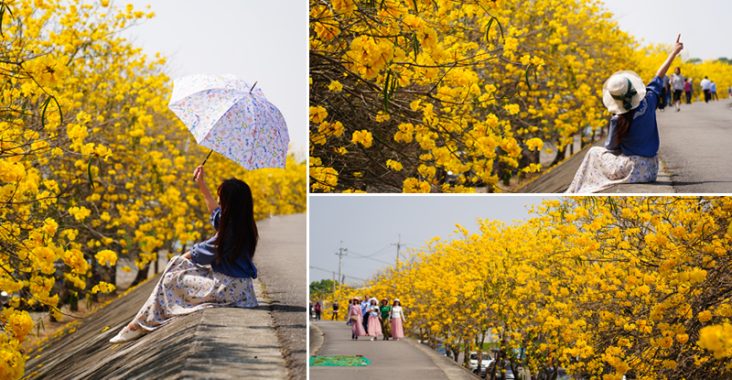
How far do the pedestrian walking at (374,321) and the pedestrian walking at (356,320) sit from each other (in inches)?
3.2

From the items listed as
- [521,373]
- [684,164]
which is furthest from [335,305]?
[684,164]

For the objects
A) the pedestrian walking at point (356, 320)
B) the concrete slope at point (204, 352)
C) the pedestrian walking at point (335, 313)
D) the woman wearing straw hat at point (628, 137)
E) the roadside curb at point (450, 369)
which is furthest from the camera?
the pedestrian walking at point (335, 313)

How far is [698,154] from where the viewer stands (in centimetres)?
580

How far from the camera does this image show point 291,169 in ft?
71.6

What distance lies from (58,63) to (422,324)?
597 cm

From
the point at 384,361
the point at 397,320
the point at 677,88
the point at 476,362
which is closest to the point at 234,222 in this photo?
the point at 384,361

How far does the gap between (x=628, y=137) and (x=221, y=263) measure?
7.59 ft

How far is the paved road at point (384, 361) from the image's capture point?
573cm

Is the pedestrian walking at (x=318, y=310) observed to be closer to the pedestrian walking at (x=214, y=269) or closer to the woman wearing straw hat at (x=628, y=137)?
the pedestrian walking at (x=214, y=269)

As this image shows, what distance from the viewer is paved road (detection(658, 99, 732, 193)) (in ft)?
15.3

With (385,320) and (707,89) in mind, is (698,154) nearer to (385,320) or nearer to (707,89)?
(385,320)

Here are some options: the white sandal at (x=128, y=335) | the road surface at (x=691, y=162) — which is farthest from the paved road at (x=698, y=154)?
the white sandal at (x=128, y=335)

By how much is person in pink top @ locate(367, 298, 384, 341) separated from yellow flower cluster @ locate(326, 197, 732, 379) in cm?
37

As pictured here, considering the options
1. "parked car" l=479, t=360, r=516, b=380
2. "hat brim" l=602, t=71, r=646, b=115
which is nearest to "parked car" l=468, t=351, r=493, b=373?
"parked car" l=479, t=360, r=516, b=380
